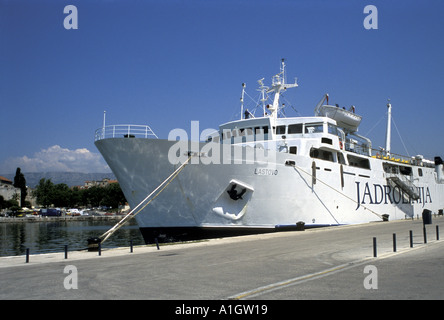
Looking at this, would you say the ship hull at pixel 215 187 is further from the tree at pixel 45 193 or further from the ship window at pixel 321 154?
the tree at pixel 45 193

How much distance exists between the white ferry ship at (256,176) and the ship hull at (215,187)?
0.05 meters

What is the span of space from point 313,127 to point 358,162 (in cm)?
654

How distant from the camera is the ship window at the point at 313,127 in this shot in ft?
80.3

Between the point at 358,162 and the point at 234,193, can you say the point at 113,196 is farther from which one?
the point at 234,193

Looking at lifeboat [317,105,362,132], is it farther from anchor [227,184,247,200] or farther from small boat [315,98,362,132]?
anchor [227,184,247,200]

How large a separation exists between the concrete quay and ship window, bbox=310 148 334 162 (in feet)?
31.6

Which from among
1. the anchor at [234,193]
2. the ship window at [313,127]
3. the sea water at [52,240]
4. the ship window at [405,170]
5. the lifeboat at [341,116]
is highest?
the lifeboat at [341,116]

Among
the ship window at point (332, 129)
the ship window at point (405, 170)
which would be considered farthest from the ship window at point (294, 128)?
the ship window at point (405, 170)

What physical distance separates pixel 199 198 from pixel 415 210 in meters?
25.9

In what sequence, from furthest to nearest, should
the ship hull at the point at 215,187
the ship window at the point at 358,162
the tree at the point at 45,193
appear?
the tree at the point at 45,193
the ship window at the point at 358,162
the ship hull at the point at 215,187

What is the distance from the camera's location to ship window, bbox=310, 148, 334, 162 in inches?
941

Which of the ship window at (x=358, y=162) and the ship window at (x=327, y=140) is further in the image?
the ship window at (x=358, y=162)

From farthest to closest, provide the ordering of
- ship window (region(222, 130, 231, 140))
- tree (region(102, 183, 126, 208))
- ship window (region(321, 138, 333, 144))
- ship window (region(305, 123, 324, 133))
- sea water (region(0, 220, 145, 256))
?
tree (region(102, 183, 126, 208)) → sea water (region(0, 220, 145, 256)) → ship window (region(222, 130, 231, 140)) → ship window (region(305, 123, 324, 133)) → ship window (region(321, 138, 333, 144))

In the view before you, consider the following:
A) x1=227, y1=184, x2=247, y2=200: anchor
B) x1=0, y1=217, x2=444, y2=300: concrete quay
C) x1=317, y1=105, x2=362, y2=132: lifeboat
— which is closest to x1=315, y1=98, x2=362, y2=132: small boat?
x1=317, y1=105, x2=362, y2=132: lifeboat
